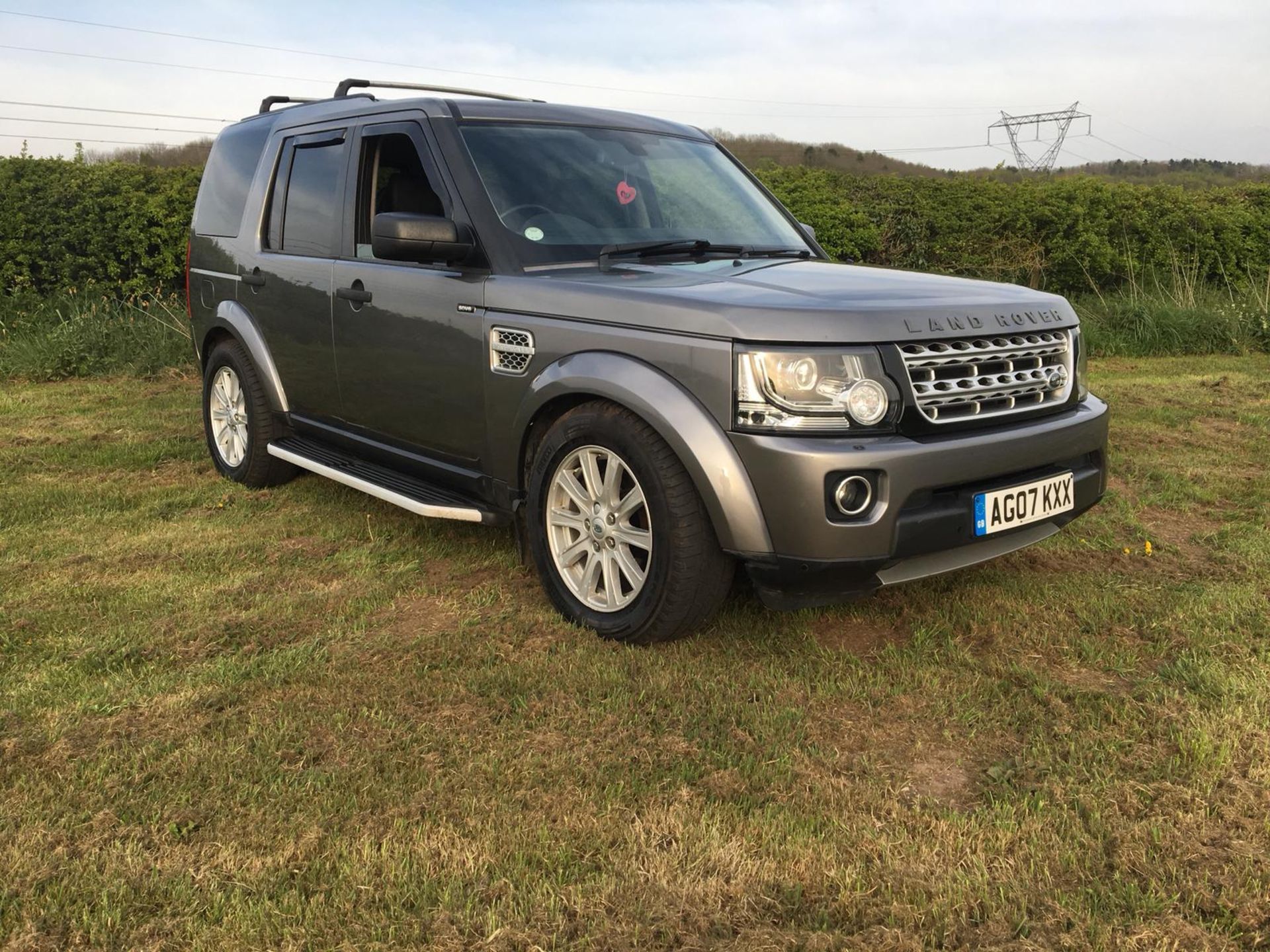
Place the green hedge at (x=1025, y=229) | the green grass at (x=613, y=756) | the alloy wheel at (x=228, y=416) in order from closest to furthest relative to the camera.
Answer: the green grass at (x=613, y=756) < the alloy wheel at (x=228, y=416) < the green hedge at (x=1025, y=229)

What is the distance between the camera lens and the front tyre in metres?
3.23

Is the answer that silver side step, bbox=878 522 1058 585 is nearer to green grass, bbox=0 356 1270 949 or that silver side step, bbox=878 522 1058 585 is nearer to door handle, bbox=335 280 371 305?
green grass, bbox=0 356 1270 949

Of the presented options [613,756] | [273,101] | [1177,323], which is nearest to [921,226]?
[1177,323]

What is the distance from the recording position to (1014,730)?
296cm

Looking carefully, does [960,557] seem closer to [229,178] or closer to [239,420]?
[239,420]

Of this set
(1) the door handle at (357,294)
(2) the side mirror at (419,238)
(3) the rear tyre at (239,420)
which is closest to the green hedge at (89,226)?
(3) the rear tyre at (239,420)

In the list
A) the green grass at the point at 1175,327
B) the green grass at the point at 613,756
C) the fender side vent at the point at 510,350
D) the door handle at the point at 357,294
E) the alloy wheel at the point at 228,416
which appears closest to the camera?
the green grass at the point at 613,756

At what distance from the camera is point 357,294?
4.42m

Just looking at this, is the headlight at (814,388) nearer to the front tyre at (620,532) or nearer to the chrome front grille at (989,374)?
the chrome front grille at (989,374)

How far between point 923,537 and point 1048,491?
24.4 inches

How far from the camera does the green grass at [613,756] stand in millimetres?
2184

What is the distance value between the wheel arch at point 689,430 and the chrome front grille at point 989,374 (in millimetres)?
589

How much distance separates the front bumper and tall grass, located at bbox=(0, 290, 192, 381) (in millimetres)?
8207

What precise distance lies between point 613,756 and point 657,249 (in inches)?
78.2
